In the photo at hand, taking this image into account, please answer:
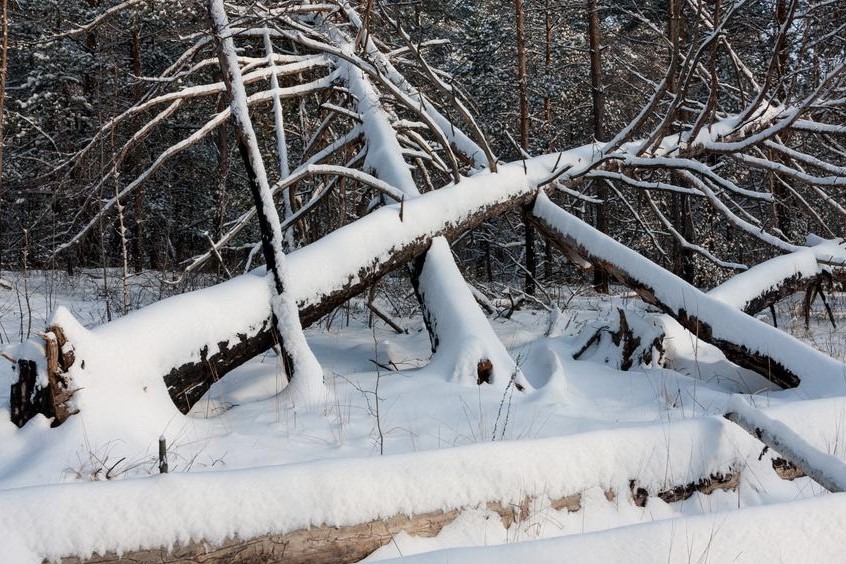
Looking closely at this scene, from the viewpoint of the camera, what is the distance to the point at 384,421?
360 cm

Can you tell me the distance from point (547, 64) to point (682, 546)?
17282 mm

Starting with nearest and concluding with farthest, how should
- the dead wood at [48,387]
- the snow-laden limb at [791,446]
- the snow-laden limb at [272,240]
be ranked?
the snow-laden limb at [791,446]
the dead wood at [48,387]
the snow-laden limb at [272,240]

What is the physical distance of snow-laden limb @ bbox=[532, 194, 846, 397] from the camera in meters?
4.27

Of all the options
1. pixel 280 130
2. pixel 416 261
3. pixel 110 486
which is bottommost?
pixel 110 486

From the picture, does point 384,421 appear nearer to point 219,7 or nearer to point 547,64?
point 219,7

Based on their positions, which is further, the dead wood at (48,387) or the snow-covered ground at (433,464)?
the dead wood at (48,387)

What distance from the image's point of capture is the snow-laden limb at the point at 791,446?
228 centimetres

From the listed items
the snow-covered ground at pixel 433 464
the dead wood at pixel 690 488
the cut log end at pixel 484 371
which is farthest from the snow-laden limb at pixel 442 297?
the dead wood at pixel 690 488

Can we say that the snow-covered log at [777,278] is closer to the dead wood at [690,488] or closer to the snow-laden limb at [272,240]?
the dead wood at [690,488]

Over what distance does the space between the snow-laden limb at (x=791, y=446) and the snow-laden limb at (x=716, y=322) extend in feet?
5.85

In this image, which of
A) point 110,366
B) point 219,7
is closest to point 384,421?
point 110,366

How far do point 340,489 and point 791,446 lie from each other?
66.0 inches

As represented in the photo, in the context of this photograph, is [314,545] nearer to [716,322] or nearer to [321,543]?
[321,543]

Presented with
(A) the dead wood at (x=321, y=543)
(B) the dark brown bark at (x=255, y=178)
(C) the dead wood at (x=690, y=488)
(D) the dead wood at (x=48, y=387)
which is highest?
(B) the dark brown bark at (x=255, y=178)
